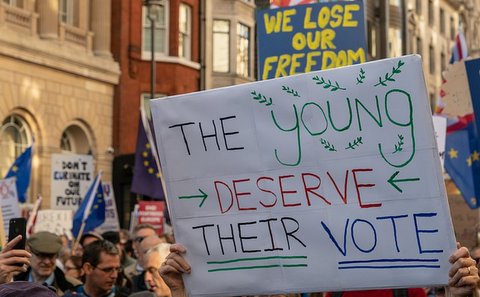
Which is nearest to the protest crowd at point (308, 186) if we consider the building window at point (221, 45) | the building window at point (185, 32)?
the building window at point (185, 32)

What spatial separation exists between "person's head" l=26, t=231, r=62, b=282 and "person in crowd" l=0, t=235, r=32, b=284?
12.3 ft

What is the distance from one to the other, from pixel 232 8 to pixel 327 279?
1218 inches

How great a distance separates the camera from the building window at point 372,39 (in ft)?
153

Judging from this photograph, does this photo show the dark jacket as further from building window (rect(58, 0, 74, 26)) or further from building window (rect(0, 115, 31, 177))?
building window (rect(58, 0, 74, 26))

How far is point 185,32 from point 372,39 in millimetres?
15663

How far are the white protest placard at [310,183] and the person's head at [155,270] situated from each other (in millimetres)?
2267

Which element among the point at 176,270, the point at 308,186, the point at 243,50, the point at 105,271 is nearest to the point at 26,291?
the point at 176,270

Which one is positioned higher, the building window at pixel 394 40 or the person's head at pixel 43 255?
the building window at pixel 394 40

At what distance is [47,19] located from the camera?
26.7m

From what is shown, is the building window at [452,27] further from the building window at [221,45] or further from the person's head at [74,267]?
the person's head at [74,267]

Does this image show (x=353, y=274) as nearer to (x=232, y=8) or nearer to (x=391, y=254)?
(x=391, y=254)

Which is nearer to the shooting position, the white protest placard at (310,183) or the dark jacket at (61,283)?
the white protest placard at (310,183)

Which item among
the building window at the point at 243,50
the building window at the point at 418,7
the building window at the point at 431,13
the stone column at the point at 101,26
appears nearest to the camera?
the stone column at the point at 101,26

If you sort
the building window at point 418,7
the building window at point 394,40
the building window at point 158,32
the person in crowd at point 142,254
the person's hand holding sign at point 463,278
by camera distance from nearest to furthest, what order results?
1. the person's hand holding sign at point 463,278
2. the person in crowd at point 142,254
3. the building window at point 158,32
4. the building window at point 394,40
5. the building window at point 418,7
